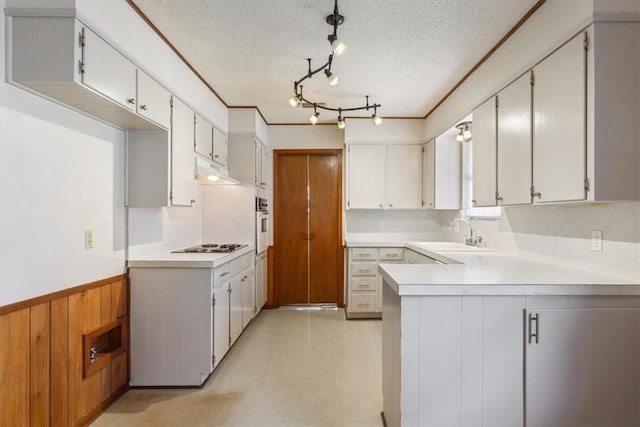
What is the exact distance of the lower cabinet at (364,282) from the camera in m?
4.09

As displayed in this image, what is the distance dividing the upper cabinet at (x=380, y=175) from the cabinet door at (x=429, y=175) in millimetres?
105

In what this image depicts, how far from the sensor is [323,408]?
221 cm

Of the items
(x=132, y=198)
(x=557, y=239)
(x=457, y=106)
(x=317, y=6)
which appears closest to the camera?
(x=317, y=6)

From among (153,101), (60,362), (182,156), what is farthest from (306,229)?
(60,362)

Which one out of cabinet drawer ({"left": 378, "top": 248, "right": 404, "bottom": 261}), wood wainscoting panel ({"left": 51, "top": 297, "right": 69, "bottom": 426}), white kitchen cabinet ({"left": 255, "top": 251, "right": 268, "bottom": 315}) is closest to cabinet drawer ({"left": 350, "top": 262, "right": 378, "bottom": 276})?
cabinet drawer ({"left": 378, "top": 248, "right": 404, "bottom": 261})

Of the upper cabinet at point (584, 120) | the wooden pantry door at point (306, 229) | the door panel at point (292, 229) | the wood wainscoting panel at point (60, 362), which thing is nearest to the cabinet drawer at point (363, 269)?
the wooden pantry door at point (306, 229)

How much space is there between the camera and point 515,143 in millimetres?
2172

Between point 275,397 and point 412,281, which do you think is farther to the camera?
point 275,397

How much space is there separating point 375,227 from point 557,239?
2512 millimetres

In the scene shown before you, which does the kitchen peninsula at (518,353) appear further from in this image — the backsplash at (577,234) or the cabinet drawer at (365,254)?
the cabinet drawer at (365,254)

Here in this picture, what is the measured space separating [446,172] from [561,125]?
7.07 ft

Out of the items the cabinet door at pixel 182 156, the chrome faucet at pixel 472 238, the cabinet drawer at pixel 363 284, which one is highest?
the cabinet door at pixel 182 156

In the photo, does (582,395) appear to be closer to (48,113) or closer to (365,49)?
(365,49)

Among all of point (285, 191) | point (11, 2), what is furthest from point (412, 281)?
point (285, 191)
